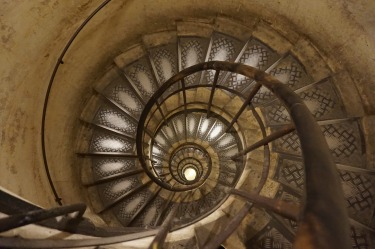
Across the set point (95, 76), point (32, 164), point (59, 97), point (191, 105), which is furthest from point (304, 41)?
point (32, 164)

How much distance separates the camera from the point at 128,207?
17.1 ft

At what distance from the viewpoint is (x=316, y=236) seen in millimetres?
1015

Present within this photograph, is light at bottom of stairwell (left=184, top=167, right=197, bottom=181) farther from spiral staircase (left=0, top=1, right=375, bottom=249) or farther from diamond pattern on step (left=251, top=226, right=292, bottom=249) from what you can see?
diamond pattern on step (left=251, top=226, right=292, bottom=249)

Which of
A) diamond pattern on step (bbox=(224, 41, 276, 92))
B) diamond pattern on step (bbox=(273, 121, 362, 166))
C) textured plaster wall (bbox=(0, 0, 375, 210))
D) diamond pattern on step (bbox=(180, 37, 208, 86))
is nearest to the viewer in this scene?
textured plaster wall (bbox=(0, 0, 375, 210))

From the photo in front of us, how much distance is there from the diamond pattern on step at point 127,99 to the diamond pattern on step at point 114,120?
0.57 feet

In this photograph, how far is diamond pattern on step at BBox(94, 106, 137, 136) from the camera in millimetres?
5191

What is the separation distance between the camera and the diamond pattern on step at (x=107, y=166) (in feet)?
17.2

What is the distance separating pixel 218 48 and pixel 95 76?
7.71 feet

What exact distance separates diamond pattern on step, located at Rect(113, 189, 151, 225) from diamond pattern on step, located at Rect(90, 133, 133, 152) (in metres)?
0.93

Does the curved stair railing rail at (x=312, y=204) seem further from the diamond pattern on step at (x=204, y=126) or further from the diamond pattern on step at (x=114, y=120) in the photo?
the diamond pattern on step at (x=204, y=126)

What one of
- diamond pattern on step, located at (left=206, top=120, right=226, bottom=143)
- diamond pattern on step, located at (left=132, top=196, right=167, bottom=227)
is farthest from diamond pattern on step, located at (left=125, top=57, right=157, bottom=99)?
diamond pattern on step, located at (left=132, top=196, right=167, bottom=227)

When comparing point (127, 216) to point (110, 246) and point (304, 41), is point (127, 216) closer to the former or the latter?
point (110, 246)


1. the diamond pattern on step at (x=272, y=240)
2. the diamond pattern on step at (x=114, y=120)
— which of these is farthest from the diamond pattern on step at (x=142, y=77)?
the diamond pattern on step at (x=272, y=240)

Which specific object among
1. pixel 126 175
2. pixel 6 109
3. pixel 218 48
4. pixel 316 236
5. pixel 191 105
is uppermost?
pixel 218 48
